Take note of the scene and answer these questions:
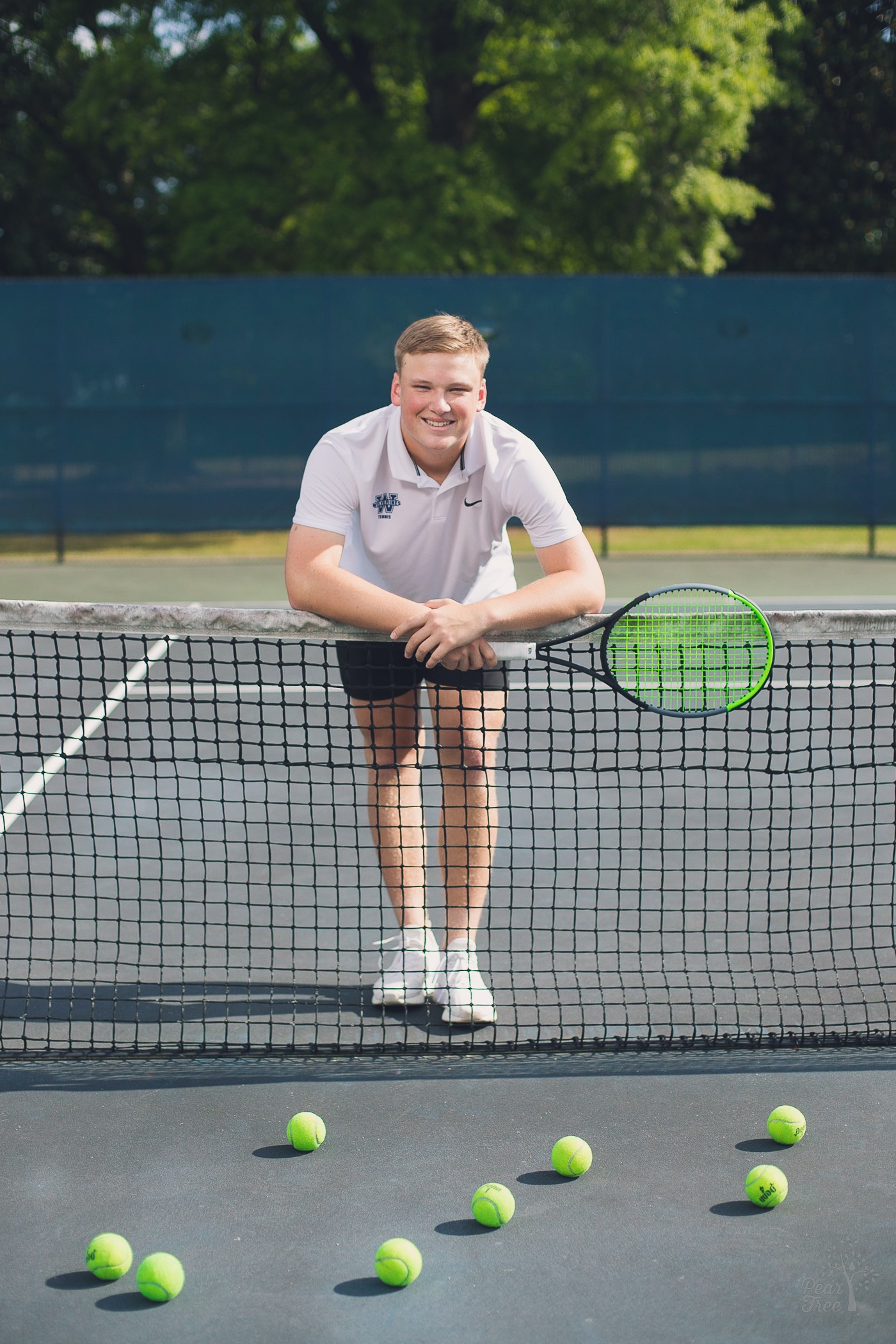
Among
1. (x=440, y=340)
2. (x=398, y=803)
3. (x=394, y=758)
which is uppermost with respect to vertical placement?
(x=440, y=340)

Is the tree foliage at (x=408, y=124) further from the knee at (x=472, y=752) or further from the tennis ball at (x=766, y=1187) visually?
the tennis ball at (x=766, y=1187)

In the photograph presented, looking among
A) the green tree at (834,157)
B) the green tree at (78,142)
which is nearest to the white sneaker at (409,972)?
the green tree at (78,142)

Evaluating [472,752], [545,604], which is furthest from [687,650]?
[472,752]

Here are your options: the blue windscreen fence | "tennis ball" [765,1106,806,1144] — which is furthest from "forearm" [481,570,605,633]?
the blue windscreen fence

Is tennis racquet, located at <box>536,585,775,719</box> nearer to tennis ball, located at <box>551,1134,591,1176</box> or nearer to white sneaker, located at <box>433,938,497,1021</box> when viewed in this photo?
white sneaker, located at <box>433,938,497,1021</box>

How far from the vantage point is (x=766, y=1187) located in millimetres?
2516

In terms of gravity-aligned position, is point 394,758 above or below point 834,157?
below

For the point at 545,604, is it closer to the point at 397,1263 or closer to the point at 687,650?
the point at 687,650

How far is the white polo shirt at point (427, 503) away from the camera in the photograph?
315cm

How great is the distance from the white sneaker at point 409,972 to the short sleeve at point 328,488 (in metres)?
0.98

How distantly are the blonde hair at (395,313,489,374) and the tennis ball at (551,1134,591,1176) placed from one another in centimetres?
159

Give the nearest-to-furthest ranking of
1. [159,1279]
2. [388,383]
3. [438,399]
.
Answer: [159,1279]
[438,399]
[388,383]

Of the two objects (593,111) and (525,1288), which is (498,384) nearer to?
(593,111)

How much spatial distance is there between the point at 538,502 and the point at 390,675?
0.52m
